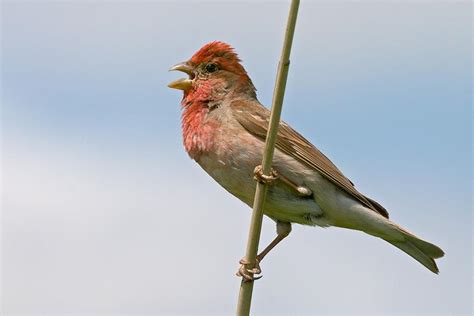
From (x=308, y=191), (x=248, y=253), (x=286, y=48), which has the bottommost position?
(x=248, y=253)

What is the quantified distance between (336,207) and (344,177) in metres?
0.34

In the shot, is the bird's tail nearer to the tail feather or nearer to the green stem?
the tail feather

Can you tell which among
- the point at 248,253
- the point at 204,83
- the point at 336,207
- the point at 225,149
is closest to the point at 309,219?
the point at 336,207

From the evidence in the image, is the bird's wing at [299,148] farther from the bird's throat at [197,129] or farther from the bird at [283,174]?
the bird's throat at [197,129]

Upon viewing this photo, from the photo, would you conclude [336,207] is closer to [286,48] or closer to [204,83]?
[204,83]

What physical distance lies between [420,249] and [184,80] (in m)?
2.73

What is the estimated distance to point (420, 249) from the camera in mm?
6965

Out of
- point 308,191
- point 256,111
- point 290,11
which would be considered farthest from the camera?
point 256,111

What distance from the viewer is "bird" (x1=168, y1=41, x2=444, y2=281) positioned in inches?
261

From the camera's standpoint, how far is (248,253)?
14.2 ft

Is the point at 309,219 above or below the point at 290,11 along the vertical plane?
below

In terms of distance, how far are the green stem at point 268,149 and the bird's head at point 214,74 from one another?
125 inches

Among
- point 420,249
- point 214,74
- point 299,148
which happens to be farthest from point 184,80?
point 420,249

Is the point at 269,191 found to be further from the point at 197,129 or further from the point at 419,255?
the point at 419,255
